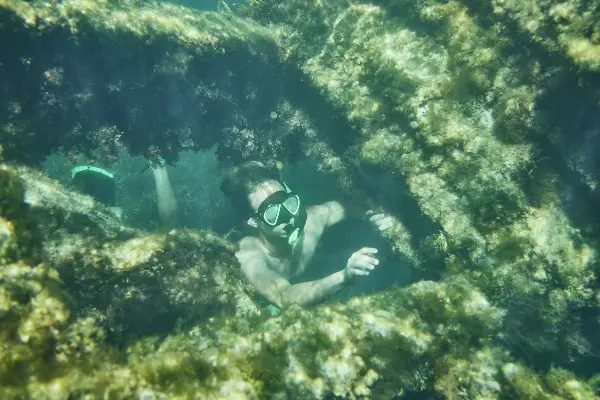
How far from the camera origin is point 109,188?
20.7 ft

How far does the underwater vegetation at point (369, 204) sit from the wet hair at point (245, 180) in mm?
809

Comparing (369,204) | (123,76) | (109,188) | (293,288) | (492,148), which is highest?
(492,148)

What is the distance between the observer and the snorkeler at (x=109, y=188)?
5.86 meters

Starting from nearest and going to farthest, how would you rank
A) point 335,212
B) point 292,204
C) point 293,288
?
point 293,288
point 292,204
point 335,212

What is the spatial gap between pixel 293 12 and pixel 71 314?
591cm

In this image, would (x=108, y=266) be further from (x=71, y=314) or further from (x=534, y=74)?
(x=534, y=74)

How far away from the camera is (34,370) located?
2.12 meters

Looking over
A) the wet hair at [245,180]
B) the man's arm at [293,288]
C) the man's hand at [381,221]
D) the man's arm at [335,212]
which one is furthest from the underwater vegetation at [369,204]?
the man's arm at [335,212]

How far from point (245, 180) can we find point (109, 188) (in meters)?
2.59

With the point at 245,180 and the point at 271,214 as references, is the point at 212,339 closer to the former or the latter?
the point at 271,214

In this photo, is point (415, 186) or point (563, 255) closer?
point (563, 255)

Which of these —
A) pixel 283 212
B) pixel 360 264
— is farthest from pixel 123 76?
pixel 360 264

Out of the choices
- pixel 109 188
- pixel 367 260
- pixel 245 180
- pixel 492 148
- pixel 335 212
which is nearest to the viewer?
pixel 492 148

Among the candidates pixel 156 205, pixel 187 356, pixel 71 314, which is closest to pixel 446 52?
pixel 187 356
